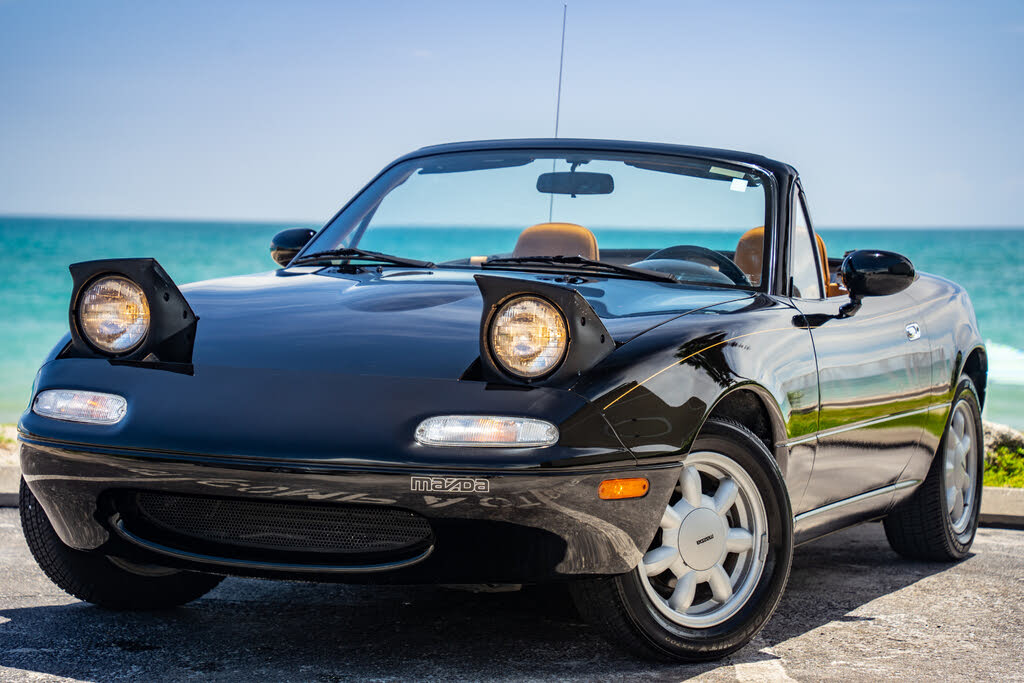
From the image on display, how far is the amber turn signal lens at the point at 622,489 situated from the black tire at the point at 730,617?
9.1 inches

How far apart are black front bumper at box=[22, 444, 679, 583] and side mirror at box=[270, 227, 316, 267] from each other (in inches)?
68.1

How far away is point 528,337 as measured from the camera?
310 cm

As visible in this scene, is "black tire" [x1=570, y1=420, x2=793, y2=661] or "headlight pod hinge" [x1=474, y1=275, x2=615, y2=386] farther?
"black tire" [x1=570, y1=420, x2=793, y2=661]

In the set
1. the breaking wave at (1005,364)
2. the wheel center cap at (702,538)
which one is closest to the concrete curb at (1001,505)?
the wheel center cap at (702,538)

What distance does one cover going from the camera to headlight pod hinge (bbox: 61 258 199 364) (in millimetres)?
3334

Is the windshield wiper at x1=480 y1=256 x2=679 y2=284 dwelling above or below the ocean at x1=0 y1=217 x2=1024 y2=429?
above

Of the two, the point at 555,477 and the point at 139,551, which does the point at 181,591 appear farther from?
the point at 555,477

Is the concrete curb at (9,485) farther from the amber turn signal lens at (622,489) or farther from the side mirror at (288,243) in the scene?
the amber turn signal lens at (622,489)

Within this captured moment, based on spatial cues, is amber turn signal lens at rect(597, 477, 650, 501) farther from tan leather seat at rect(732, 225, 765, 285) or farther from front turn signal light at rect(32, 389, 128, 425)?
tan leather seat at rect(732, 225, 765, 285)

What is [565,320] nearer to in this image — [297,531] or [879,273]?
[297,531]

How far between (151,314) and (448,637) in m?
1.18

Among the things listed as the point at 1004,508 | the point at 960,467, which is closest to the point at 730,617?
the point at 960,467

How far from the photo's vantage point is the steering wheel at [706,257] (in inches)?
169

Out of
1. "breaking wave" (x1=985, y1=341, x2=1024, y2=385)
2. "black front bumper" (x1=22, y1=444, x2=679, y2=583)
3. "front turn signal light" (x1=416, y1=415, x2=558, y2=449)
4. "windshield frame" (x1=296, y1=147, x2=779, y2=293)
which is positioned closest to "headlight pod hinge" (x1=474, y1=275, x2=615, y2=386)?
"front turn signal light" (x1=416, y1=415, x2=558, y2=449)
